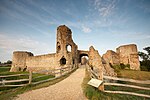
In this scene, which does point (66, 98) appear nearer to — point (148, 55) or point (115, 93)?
point (115, 93)

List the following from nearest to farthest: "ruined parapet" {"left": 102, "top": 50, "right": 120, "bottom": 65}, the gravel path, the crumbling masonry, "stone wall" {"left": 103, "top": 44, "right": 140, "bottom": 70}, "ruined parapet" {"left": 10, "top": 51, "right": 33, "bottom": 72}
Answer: the gravel path
the crumbling masonry
"stone wall" {"left": 103, "top": 44, "right": 140, "bottom": 70}
"ruined parapet" {"left": 102, "top": 50, "right": 120, "bottom": 65}
"ruined parapet" {"left": 10, "top": 51, "right": 33, "bottom": 72}

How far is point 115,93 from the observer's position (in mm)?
5379

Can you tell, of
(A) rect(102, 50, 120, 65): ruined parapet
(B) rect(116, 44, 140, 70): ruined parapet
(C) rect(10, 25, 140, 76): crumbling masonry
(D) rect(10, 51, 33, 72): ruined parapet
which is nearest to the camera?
(C) rect(10, 25, 140, 76): crumbling masonry

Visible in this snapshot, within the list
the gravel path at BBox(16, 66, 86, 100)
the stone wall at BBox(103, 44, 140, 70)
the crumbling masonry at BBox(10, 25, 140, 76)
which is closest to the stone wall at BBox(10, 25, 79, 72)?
the crumbling masonry at BBox(10, 25, 140, 76)

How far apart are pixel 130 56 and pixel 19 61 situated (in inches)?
1356

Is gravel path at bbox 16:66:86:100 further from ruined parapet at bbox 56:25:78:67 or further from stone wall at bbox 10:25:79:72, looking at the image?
ruined parapet at bbox 56:25:78:67

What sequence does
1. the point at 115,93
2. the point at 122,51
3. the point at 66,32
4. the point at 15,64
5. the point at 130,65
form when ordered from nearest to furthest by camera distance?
the point at 115,93 → the point at 66,32 → the point at 130,65 → the point at 122,51 → the point at 15,64

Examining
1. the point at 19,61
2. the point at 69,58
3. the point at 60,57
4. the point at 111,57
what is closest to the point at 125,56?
the point at 111,57

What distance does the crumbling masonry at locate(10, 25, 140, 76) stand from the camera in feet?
69.2

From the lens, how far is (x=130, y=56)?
2759 cm

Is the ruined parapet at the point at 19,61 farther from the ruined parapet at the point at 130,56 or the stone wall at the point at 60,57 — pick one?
the ruined parapet at the point at 130,56

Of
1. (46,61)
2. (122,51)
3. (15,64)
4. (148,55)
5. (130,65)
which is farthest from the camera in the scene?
(148,55)

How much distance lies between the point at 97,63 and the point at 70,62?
574 centimetres

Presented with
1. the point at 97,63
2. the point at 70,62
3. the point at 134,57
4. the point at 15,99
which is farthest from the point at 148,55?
the point at 15,99
